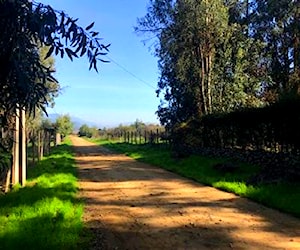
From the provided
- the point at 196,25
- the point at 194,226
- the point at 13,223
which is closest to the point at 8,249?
the point at 13,223

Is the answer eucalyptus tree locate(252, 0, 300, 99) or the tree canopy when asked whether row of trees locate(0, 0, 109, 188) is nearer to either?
the tree canopy

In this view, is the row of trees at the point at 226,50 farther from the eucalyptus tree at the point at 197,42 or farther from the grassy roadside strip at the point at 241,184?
the grassy roadside strip at the point at 241,184

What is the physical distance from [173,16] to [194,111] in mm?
8370

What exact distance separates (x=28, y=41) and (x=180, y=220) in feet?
19.5

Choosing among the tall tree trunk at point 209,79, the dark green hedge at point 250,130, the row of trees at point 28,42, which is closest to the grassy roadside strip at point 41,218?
the row of trees at point 28,42

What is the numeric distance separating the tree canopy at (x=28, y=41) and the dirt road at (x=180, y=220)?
3.99 meters

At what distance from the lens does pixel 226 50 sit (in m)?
28.3

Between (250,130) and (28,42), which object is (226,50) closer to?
(250,130)

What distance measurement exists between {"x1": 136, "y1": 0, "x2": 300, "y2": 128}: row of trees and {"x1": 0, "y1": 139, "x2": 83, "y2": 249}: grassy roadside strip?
1495 cm

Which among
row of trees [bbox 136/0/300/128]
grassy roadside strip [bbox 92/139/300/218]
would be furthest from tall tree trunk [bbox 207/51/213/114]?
grassy roadside strip [bbox 92/139/300/218]

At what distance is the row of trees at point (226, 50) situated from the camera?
26.0m

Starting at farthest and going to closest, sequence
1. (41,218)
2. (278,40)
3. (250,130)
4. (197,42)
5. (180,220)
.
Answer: (278,40) → (197,42) → (250,130) → (180,220) → (41,218)

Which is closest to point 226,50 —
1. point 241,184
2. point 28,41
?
point 241,184

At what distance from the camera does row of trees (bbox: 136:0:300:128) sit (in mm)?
25959
